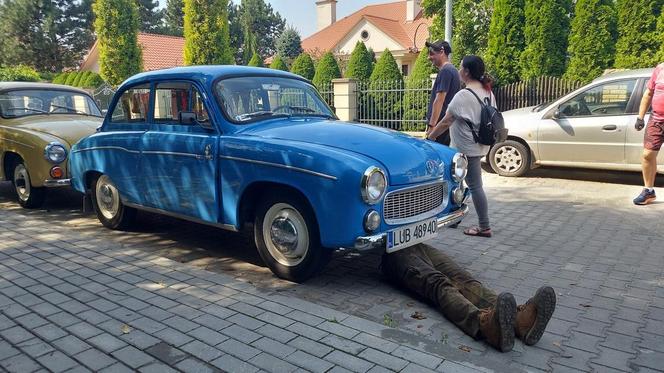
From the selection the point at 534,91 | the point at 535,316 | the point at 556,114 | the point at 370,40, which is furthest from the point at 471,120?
the point at 370,40

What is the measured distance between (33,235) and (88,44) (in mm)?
48266

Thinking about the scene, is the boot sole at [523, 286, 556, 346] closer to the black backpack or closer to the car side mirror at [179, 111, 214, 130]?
the black backpack

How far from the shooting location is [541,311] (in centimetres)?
323

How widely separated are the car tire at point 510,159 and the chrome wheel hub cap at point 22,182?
25.6ft

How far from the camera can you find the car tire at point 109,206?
6066mm

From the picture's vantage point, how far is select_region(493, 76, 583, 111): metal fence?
13289 mm

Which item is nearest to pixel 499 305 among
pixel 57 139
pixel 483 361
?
pixel 483 361

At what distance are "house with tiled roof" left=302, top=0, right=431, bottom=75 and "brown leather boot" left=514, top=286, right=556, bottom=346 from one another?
35.7 meters

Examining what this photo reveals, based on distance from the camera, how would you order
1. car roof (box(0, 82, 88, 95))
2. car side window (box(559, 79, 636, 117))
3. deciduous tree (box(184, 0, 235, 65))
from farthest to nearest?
1. deciduous tree (box(184, 0, 235, 65))
2. car side window (box(559, 79, 636, 117))
3. car roof (box(0, 82, 88, 95))

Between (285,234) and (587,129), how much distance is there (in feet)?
20.7

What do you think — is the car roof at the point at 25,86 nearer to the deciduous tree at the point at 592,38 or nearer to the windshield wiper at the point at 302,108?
the windshield wiper at the point at 302,108

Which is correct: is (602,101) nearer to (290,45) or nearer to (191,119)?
(191,119)

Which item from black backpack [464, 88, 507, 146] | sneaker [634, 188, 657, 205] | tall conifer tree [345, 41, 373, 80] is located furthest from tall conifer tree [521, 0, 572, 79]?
black backpack [464, 88, 507, 146]

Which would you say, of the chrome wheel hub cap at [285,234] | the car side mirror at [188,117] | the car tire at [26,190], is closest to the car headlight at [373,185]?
the chrome wheel hub cap at [285,234]
